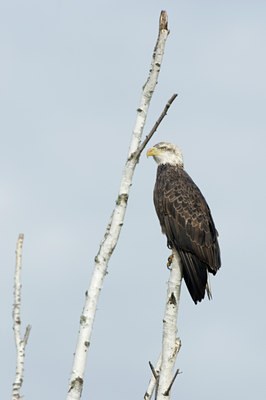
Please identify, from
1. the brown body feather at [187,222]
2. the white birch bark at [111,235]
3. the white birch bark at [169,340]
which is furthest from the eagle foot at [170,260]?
the white birch bark at [111,235]

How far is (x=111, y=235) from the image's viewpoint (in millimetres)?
6617

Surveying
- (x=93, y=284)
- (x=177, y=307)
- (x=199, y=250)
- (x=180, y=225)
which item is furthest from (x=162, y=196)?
(x=93, y=284)

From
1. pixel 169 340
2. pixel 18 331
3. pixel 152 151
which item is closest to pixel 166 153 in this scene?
pixel 152 151

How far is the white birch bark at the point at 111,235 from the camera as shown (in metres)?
6.16

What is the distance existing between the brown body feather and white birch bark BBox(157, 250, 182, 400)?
135 centimetres

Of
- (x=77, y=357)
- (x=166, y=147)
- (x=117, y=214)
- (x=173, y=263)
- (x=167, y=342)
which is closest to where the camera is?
(x=77, y=357)

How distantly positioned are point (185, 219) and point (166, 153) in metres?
1.69

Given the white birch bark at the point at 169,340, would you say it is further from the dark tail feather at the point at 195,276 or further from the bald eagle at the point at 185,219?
the bald eagle at the point at 185,219

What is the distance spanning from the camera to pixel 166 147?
41.5 feet

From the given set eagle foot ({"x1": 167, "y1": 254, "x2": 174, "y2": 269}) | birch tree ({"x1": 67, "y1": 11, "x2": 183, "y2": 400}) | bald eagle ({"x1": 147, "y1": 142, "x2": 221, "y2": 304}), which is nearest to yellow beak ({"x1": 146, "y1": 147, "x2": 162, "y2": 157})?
bald eagle ({"x1": 147, "y1": 142, "x2": 221, "y2": 304})

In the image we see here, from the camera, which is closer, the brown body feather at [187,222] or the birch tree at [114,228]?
the birch tree at [114,228]

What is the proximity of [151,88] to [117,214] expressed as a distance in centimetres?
150

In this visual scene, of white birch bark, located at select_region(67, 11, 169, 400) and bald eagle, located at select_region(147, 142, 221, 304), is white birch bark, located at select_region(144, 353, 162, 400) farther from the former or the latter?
bald eagle, located at select_region(147, 142, 221, 304)

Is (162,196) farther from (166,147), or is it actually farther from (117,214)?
(117,214)
